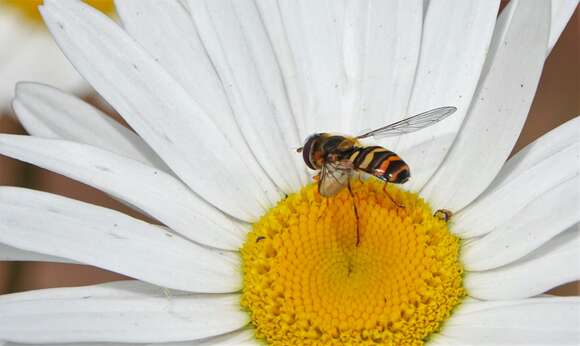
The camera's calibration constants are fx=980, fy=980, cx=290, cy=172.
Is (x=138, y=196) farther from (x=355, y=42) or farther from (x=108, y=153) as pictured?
(x=355, y=42)

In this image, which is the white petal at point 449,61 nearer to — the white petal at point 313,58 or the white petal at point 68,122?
the white petal at point 313,58

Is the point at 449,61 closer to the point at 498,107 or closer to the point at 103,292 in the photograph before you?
the point at 498,107

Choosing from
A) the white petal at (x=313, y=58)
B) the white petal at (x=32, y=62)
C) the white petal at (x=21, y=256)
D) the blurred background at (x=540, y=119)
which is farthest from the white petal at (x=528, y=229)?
the blurred background at (x=540, y=119)

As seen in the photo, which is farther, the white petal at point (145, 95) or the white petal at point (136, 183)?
the white petal at point (145, 95)

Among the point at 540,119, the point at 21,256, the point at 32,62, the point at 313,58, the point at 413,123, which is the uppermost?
the point at 540,119

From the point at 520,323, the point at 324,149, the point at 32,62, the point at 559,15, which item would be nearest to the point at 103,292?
the point at 324,149

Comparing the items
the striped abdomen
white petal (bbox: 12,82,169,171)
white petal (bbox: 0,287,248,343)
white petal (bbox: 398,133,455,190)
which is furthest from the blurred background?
the striped abdomen
